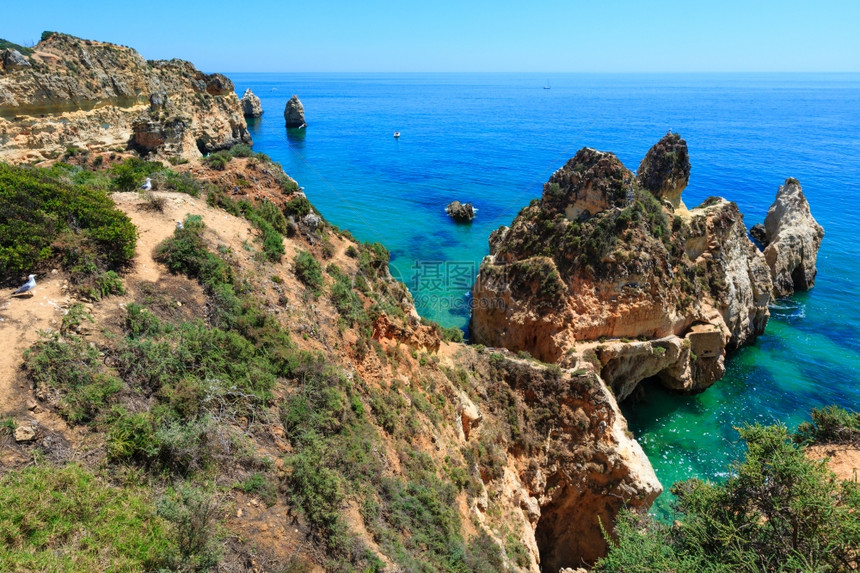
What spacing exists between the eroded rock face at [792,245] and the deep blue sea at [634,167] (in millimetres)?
1479

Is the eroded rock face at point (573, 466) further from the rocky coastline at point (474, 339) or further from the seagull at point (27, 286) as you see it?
the seagull at point (27, 286)

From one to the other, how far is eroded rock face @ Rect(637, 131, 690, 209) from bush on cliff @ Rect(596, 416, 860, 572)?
22.7m

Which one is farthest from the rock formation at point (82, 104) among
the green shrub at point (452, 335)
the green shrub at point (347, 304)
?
the green shrub at point (452, 335)

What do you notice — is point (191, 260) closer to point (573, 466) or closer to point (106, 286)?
point (106, 286)

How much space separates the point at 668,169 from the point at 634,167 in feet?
132

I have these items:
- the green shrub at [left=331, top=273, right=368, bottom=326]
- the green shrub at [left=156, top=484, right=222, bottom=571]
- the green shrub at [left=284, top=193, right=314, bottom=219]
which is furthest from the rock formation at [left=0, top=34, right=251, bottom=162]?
the green shrub at [left=156, top=484, right=222, bottom=571]

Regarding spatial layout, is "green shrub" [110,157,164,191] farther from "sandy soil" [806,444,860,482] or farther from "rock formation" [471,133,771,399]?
"sandy soil" [806,444,860,482]

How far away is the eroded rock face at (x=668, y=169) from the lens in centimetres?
3066

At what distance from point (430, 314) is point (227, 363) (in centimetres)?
2263

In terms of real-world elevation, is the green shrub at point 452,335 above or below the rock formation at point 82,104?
below

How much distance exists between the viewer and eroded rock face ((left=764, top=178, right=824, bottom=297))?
37.3m

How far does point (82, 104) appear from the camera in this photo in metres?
36.7

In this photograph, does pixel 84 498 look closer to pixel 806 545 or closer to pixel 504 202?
pixel 806 545

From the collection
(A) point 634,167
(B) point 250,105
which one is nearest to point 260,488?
(A) point 634,167
